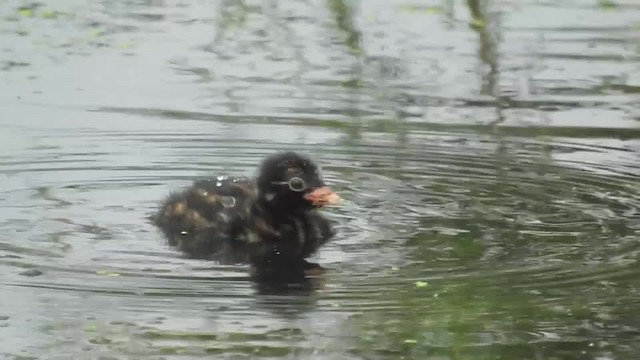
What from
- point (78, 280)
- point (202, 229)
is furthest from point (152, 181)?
point (78, 280)

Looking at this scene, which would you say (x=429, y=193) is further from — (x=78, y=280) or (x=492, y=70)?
(x=492, y=70)

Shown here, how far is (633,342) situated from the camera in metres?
7.35

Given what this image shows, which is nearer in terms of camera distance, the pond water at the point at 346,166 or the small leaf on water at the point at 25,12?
the pond water at the point at 346,166

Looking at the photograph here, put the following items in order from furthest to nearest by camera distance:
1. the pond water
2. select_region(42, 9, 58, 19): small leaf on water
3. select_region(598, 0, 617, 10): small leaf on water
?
select_region(598, 0, 617, 10): small leaf on water → select_region(42, 9, 58, 19): small leaf on water → the pond water

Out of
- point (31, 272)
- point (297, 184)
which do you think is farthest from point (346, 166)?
point (31, 272)

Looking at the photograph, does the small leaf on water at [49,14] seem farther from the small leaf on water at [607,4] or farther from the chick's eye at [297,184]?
the chick's eye at [297,184]

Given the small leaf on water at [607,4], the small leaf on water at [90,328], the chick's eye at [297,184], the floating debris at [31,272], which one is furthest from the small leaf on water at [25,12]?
the small leaf on water at [90,328]

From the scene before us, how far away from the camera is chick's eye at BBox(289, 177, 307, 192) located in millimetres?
9266

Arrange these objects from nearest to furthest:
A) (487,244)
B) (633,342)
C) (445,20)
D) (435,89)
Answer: (633,342) → (487,244) → (435,89) → (445,20)

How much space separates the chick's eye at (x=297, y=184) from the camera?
927cm

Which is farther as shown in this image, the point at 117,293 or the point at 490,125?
the point at 490,125

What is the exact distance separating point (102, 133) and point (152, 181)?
1244 millimetres

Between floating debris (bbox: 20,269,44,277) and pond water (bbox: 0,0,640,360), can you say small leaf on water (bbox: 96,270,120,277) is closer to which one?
pond water (bbox: 0,0,640,360)

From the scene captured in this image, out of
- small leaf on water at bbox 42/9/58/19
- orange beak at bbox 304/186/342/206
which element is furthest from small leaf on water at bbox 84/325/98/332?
small leaf on water at bbox 42/9/58/19
